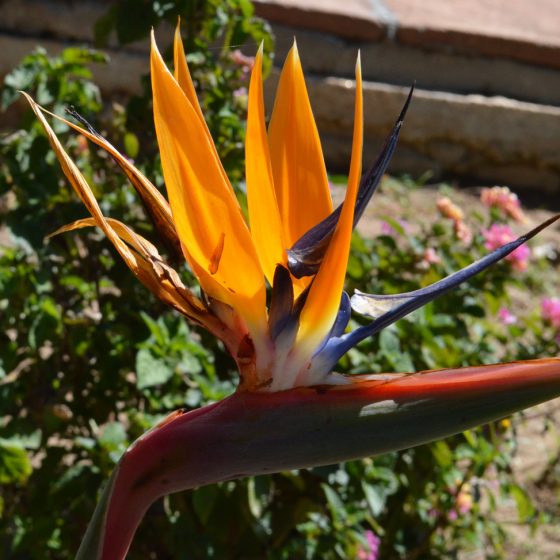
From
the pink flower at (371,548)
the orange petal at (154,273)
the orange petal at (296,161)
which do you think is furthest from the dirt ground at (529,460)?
the orange petal at (154,273)

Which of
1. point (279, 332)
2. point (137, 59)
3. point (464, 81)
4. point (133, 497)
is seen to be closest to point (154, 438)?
point (133, 497)

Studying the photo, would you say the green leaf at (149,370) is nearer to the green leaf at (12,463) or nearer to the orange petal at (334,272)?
the green leaf at (12,463)

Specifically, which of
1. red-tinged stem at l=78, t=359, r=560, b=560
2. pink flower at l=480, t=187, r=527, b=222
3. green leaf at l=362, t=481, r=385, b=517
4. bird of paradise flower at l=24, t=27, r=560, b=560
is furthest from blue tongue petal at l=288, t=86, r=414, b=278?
pink flower at l=480, t=187, r=527, b=222

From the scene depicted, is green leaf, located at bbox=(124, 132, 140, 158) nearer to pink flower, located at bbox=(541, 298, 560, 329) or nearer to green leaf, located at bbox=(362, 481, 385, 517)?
green leaf, located at bbox=(362, 481, 385, 517)

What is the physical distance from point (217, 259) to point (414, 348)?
3.28 ft

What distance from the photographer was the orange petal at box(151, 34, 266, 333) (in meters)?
0.80

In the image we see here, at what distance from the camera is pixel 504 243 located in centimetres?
206

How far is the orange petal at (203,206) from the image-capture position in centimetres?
80

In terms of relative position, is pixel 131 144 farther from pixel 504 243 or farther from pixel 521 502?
pixel 521 502

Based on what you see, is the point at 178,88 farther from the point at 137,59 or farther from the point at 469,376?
the point at 137,59

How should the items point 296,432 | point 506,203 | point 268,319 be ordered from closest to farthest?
point 296,432 < point 268,319 < point 506,203

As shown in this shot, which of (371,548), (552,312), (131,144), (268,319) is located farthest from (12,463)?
(552,312)

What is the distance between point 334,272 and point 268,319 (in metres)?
0.09

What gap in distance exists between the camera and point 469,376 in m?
0.78
